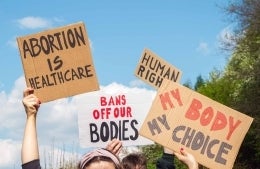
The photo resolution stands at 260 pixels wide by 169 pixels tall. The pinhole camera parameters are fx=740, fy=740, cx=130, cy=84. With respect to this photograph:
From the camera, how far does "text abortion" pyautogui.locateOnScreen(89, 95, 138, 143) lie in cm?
779

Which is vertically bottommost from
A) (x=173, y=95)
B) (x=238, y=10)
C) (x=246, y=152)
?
(x=246, y=152)

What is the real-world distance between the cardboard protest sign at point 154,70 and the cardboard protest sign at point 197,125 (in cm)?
283

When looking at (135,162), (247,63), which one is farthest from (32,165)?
(247,63)

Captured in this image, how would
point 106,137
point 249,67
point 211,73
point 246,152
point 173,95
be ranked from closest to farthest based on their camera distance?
point 173,95, point 106,137, point 249,67, point 246,152, point 211,73

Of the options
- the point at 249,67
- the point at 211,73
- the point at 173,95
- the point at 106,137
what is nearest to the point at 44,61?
the point at 173,95

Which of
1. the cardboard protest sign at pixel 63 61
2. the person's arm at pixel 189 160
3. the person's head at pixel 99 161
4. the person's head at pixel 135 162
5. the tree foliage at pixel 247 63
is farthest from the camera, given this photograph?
the tree foliage at pixel 247 63

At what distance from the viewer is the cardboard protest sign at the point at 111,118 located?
25.3 feet

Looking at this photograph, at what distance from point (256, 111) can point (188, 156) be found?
29.8 m

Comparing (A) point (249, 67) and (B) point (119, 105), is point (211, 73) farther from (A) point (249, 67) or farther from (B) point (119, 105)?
(B) point (119, 105)

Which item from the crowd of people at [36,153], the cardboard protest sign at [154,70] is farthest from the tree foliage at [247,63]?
the crowd of people at [36,153]

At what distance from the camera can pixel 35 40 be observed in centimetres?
512

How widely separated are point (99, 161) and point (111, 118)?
4.91 meters

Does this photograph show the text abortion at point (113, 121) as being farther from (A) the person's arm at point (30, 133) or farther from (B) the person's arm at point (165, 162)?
(A) the person's arm at point (30, 133)

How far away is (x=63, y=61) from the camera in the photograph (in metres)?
5.25
